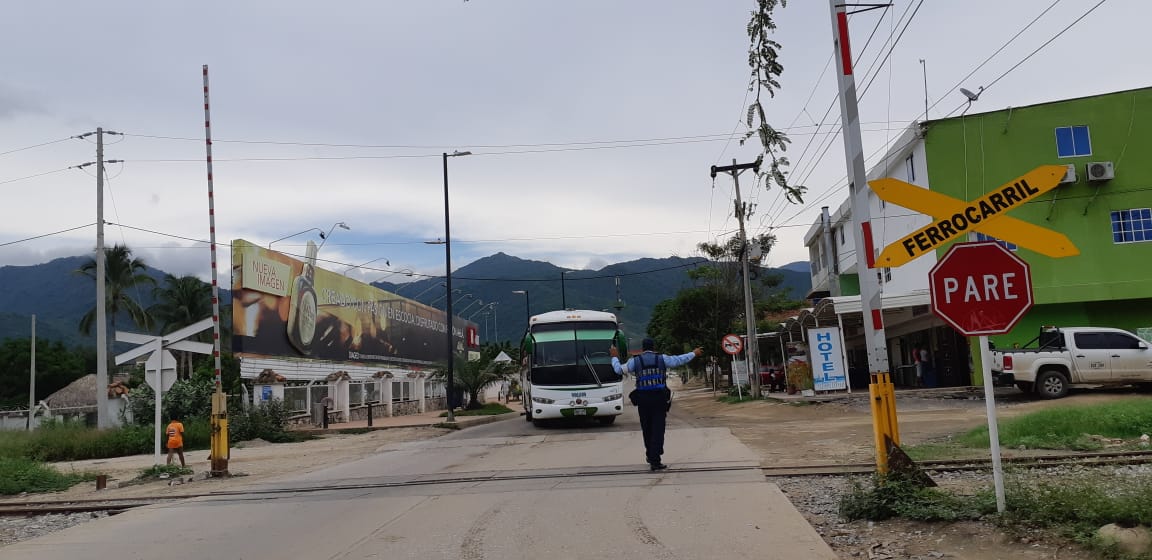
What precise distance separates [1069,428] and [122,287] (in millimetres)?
53465

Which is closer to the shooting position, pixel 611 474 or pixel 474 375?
pixel 611 474

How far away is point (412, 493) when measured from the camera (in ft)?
35.5

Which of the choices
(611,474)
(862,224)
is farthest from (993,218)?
(611,474)

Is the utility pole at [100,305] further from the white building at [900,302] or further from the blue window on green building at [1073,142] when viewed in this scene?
the blue window on green building at [1073,142]

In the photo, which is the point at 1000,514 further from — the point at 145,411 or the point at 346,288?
the point at 346,288

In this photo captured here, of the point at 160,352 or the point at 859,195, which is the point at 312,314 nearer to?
the point at 160,352

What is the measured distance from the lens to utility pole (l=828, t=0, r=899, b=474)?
26.3ft

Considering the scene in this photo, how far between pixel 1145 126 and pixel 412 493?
30406mm

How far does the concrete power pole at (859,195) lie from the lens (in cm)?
816

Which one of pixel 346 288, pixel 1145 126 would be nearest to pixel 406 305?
pixel 346 288

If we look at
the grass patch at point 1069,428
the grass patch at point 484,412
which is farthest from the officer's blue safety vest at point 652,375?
the grass patch at point 484,412

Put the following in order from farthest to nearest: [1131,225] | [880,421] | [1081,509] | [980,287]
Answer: [1131,225] < [880,421] < [980,287] < [1081,509]

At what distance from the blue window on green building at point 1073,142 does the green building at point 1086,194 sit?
0.03 m

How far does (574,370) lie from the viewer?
23.0 m
